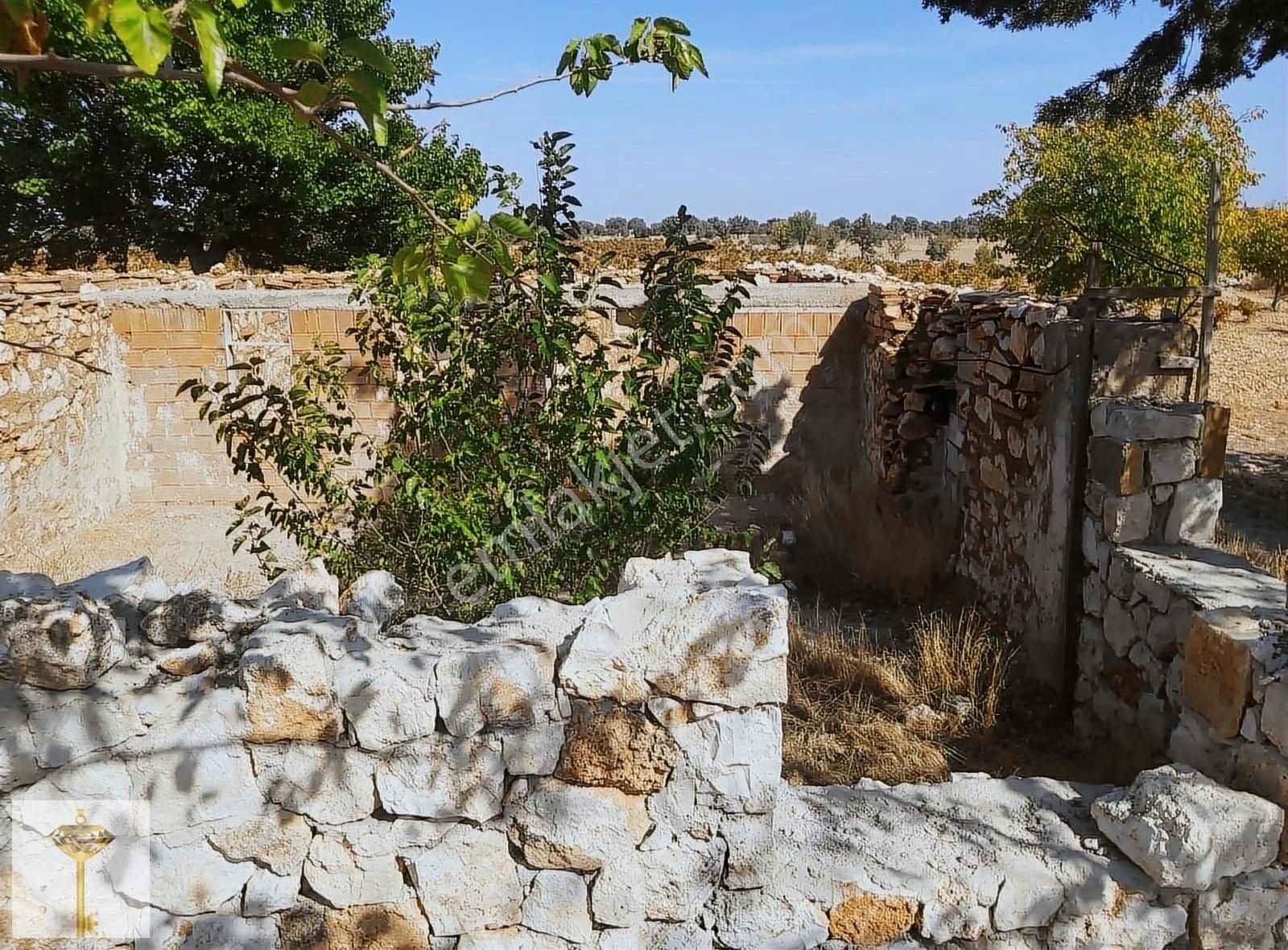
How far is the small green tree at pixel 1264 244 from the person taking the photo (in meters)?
14.2

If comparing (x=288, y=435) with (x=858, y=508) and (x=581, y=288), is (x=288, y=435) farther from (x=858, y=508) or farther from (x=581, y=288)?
(x=858, y=508)

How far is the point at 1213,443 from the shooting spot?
3.67 metres

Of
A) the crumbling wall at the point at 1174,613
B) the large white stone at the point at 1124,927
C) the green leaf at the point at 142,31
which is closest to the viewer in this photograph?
the green leaf at the point at 142,31

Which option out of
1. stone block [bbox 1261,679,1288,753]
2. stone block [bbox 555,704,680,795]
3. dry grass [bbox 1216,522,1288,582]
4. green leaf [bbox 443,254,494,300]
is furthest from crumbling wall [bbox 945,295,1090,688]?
green leaf [bbox 443,254,494,300]

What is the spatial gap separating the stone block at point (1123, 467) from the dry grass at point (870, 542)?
1.86 m

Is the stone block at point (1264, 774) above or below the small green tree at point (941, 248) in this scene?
below

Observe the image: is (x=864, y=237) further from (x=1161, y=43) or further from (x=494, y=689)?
(x=494, y=689)

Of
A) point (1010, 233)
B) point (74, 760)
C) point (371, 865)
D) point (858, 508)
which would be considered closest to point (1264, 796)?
point (371, 865)

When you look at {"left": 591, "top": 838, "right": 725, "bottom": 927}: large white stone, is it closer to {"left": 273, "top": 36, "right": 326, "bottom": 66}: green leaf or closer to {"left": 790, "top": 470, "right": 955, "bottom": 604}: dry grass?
{"left": 273, "top": 36, "right": 326, "bottom": 66}: green leaf

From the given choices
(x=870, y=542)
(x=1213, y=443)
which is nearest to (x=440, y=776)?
(x=1213, y=443)

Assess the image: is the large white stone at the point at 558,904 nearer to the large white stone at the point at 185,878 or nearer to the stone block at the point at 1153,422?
the large white stone at the point at 185,878

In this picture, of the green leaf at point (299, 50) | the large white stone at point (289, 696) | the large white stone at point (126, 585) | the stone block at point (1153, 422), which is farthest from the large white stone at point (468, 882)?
the stone block at point (1153, 422)

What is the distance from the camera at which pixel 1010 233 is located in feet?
39.0

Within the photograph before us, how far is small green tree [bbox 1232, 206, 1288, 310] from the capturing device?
559 inches
